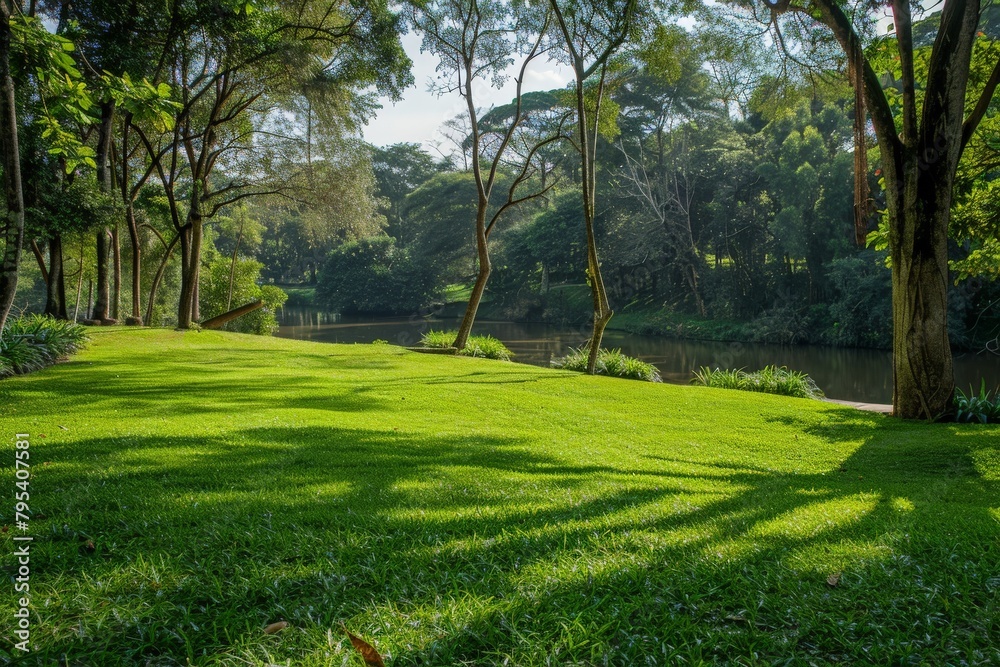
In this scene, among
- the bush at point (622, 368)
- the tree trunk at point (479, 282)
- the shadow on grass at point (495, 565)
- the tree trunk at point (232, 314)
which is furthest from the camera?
the tree trunk at point (479, 282)

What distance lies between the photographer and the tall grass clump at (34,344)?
30.2 ft

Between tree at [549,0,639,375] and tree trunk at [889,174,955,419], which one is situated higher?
tree at [549,0,639,375]

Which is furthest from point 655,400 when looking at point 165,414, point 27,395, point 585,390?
point 27,395

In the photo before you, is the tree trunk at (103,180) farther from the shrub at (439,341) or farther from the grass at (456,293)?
the grass at (456,293)

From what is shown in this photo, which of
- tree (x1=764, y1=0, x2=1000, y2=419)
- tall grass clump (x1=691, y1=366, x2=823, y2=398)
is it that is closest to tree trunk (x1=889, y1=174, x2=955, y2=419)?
tree (x1=764, y1=0, x2=1000, y2=419)

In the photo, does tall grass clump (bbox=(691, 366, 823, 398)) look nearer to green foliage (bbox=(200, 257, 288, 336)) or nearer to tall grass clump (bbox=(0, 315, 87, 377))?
tall grass clump (bbox=(0, 315, 87, 377))

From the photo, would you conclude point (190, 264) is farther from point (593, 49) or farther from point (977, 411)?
point (977, 411)

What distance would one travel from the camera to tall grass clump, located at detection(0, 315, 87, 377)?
920 cm

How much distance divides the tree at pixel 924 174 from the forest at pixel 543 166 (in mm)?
50

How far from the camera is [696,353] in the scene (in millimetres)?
29250

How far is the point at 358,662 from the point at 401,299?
52.9m

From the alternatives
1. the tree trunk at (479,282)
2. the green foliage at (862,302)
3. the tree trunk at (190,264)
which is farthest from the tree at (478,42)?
the green foliage at (862,302)

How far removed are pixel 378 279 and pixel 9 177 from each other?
162ft

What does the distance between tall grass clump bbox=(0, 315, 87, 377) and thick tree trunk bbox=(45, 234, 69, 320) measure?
494 cm
